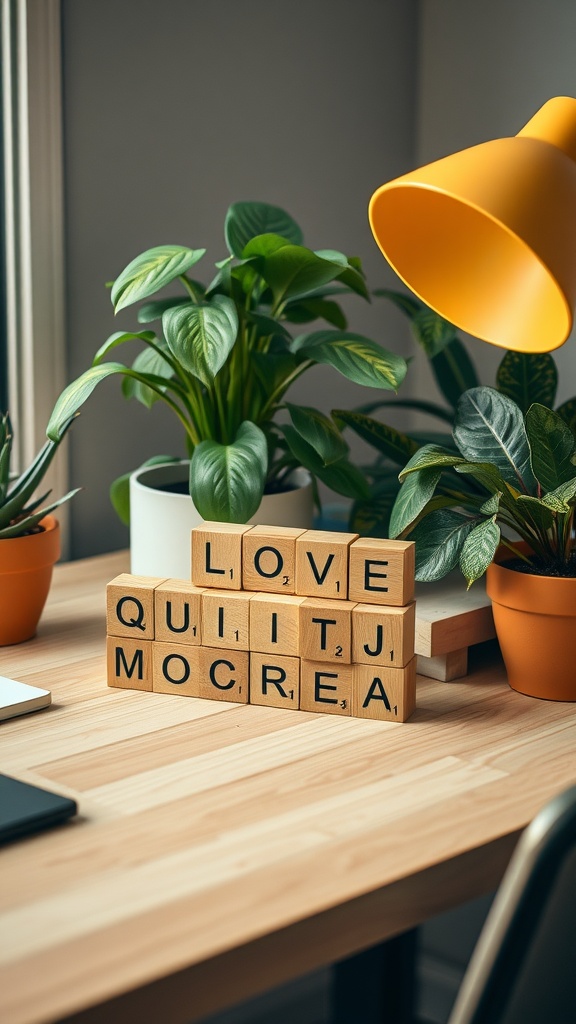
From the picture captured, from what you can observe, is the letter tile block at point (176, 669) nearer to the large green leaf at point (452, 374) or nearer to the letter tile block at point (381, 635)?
the letter tile block at point (381, 635)

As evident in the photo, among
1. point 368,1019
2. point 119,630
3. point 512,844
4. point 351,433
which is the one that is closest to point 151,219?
point 351,433

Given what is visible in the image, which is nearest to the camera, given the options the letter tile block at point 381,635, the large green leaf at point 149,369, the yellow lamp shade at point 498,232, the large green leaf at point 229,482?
the yellow lamp shade at point 498,232

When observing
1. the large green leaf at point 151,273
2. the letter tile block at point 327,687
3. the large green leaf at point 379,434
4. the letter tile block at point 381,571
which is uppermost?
the large green leaf at point 151,273

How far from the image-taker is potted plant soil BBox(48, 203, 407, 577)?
1.14 m

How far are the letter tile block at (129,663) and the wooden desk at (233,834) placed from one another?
1cm

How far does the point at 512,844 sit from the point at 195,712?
0.35m

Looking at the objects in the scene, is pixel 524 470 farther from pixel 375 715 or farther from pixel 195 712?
pixel 195 712

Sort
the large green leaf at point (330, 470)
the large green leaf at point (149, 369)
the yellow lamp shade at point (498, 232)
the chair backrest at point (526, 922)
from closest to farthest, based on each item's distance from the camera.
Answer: the chair backrest at point (526, 922)
the yellow lamp shade at point (498, 232)
the large green leaf at point (330, 470)
the large green leaf at point (149, 369)

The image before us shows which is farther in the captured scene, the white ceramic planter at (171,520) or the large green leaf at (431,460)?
the white ceramic planter at (171,520)

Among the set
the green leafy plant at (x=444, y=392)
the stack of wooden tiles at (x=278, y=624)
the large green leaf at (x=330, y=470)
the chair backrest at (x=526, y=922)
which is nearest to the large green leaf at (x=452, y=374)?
the green leafy plant at (x=444, y=392)

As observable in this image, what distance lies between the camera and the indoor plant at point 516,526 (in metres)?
1.06

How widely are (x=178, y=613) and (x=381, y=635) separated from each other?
21 centimetres

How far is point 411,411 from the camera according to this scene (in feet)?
6.68

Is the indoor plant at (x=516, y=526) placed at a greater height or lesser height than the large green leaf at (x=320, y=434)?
lesser
